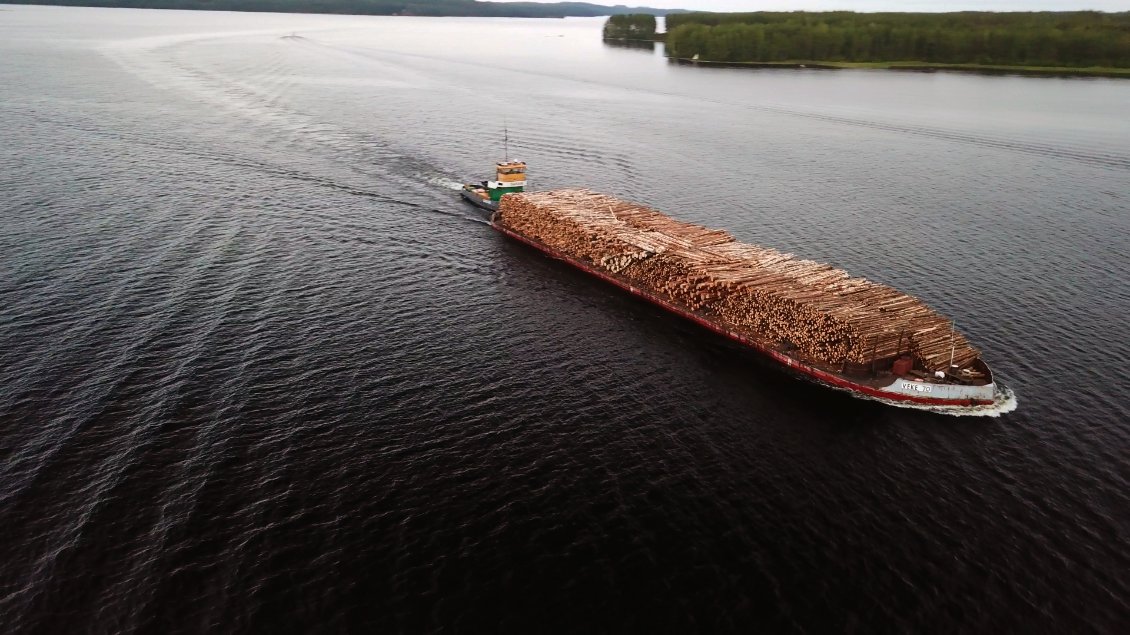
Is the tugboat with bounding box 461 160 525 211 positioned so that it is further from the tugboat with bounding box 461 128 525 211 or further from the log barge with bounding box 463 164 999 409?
the log barge with bounding box 463 164 999 409

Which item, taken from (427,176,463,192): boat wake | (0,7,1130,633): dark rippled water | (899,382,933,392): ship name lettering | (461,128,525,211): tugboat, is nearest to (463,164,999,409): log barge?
(899,382,933,392): ship name lettering

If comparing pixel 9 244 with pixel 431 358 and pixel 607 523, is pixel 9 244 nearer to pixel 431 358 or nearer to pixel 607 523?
pixel 431 358

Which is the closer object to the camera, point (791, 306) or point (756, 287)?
point (791, 306)

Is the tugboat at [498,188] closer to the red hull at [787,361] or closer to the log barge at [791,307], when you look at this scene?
the log barge at [791,307]

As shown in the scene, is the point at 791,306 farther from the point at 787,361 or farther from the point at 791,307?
the point at 787,361

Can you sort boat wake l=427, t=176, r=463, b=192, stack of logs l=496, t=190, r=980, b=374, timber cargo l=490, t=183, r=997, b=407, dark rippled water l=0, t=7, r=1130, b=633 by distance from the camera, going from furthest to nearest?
boat wake l=427, t=176, r=463, b=192 < stack of logs l=496, t=190, r=980, b=374 < timber cargo l=490, t=183, r=997, b=407 < dark rippled water l=0, t=7, r=1130, b=633

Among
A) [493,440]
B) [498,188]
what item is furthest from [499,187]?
[493,440]
